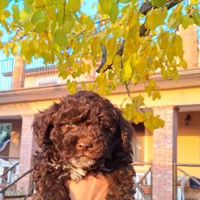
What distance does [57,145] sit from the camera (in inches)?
79.1

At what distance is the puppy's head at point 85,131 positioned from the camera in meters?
1.86

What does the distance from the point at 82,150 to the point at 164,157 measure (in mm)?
6470

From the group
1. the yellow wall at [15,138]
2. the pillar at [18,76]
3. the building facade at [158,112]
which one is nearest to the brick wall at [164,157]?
the building facade at [158,112]

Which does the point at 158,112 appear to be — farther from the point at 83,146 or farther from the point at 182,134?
the point at 83,146

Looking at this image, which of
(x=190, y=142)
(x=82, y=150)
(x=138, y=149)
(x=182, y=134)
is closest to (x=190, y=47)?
(x=182, y=134)

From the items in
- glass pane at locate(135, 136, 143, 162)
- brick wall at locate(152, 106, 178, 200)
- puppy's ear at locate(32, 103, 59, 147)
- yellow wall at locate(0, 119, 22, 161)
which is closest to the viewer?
puppy's ear at locate(32, 103, 59, 147)

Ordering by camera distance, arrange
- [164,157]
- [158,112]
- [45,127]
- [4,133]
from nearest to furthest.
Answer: [45,127] → [164,157] → [158,112] → [4,133]

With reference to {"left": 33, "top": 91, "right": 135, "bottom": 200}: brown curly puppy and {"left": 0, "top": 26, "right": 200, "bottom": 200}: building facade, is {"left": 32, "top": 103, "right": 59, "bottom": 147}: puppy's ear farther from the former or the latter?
{"left": 0, "top": 26, "right": 200, "bottom": 200}: building facade

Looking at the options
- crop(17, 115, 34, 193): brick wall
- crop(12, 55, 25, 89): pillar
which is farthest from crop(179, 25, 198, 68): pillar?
crop(12, 55, 25, 89): pillar

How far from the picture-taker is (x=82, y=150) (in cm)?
183

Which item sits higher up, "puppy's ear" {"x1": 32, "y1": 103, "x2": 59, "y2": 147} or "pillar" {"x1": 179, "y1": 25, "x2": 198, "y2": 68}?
"pillar" {"x1": 179, "y1": 25, "x2": 198, "y2": 68}

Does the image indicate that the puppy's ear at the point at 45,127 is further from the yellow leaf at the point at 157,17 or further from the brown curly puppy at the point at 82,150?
the yellow leaf at the point at 157,17

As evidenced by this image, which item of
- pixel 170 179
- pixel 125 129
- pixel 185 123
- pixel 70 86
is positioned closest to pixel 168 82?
pixel 170 179

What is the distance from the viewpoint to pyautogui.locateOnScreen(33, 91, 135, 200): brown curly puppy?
1.87 m
